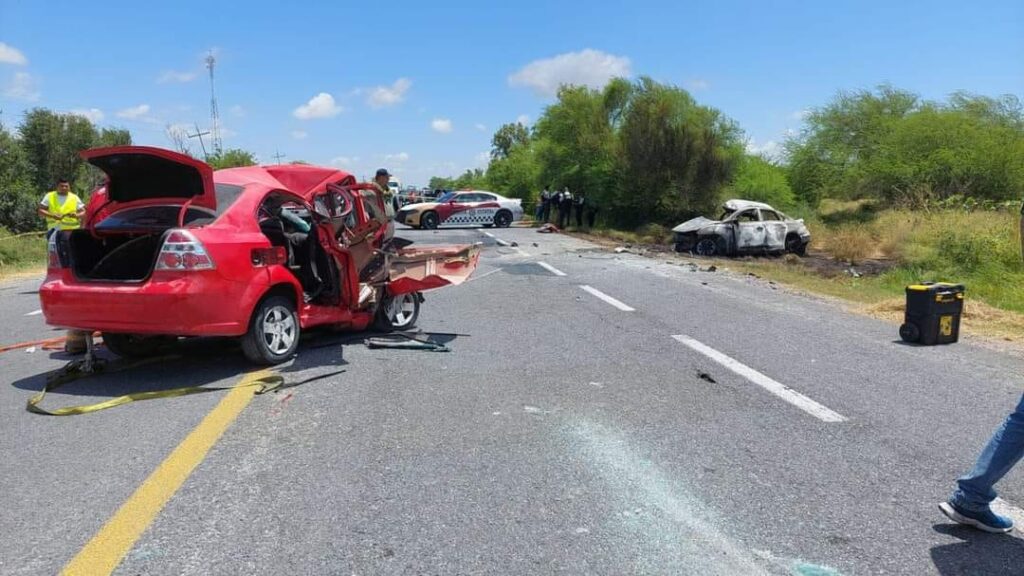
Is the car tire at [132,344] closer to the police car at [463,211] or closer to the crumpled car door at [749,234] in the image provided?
the crumpled car door at [749,234]

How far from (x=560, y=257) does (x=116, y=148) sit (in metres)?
14.5

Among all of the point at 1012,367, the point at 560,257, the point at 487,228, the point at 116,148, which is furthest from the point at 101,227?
the point at 487,228

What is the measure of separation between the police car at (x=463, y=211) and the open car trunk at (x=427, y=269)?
2468 centimetres

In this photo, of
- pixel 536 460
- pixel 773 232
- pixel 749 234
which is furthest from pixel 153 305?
pixel 773 232

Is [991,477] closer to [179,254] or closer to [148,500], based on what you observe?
[148,500]

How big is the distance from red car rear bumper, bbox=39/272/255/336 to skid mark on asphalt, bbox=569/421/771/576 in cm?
310

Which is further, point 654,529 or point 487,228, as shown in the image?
point 487,228

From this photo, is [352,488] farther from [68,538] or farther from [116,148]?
[116,148]

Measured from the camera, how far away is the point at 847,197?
36.3m

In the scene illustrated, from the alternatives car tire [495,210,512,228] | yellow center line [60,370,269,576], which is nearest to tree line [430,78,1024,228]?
car tire [495,210,512,228]

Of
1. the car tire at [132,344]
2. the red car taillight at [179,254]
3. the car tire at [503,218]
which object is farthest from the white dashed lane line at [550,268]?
the car tire at [503,218]

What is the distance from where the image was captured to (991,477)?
336cm

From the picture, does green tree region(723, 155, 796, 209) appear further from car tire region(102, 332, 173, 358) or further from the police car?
car tire region(102, 332, 173, 358)

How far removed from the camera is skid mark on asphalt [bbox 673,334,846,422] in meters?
5.32
